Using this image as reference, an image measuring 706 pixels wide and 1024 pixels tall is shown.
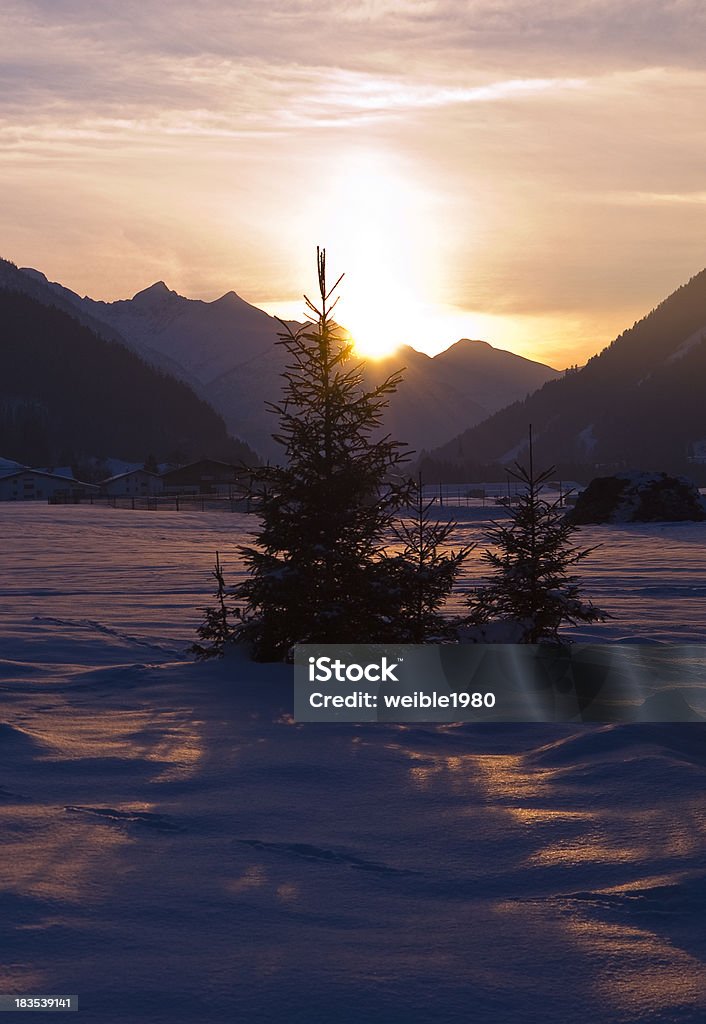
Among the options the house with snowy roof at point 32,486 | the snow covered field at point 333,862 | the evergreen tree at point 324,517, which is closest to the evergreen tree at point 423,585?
the evergreen tree at point 324,517

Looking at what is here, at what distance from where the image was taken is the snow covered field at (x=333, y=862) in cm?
395

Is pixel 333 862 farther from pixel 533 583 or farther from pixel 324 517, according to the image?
pixel 533 583

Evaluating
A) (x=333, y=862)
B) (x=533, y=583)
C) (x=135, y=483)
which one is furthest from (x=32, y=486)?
(x=333, y=862)

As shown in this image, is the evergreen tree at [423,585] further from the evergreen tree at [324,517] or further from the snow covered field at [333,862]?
the snow covered field at [333,862]

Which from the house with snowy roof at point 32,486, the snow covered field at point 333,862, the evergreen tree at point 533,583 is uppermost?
the house with snowy roof at point 32,486

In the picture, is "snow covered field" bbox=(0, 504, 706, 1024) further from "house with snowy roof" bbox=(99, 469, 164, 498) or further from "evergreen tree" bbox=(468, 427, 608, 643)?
"house with snowy roof" bbox=(99, 469, 164, 498)

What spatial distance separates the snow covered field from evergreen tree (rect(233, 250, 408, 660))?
3.03ft

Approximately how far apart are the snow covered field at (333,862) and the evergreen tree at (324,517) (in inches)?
36.4

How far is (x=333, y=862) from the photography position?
Answer: 5.32 meters

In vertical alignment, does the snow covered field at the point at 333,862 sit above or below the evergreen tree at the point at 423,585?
below

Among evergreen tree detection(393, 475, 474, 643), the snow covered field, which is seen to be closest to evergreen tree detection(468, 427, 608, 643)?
evergreen tree detection(393, 475, 474, 643)

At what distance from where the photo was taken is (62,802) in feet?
20.4

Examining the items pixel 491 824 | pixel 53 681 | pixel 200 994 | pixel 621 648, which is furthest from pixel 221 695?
pixel 200 994

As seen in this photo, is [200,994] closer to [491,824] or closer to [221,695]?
[491,824]
